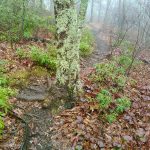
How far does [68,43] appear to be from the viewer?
7.47m

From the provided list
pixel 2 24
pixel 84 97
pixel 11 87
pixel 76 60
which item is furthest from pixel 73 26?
pixel 2 24

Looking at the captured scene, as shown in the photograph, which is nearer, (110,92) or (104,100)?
(104,100)

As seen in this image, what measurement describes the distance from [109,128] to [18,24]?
972 centimetres

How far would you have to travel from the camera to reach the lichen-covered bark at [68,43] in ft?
23.8

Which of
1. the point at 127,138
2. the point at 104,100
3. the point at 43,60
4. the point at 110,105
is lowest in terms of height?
the point at 127,138

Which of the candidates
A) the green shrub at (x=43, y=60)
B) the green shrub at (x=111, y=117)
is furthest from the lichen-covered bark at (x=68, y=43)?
the green shrub at (x=43, y=60)

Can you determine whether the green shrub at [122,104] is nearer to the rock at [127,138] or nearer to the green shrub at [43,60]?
the rock at [127,138]

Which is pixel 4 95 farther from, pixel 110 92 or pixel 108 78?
pixel 108 78

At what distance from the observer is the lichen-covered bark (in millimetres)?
7250

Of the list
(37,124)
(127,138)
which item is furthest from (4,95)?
(127,138)

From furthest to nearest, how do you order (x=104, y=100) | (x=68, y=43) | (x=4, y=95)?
(x=104, y=100) < (x=68, y=43) < (x=4, y=95)

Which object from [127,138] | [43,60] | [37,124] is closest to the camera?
[37,124]

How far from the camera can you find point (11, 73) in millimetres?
9109

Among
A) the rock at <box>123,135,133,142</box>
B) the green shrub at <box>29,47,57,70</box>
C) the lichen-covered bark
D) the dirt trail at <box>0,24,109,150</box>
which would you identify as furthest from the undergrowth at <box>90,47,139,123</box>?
the green shrub at <box>29,47,57,70</box>
